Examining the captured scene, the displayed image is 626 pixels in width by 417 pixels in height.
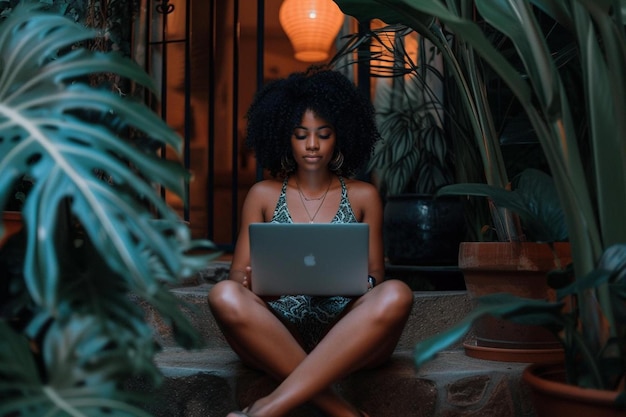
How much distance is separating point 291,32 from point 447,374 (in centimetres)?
243

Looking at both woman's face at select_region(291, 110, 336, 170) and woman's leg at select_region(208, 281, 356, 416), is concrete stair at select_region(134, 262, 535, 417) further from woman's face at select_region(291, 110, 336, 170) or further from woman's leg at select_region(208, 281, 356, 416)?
woman's face at select_region(291, 110, 336, 170)

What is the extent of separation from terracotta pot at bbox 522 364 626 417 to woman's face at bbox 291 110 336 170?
0.93 metres

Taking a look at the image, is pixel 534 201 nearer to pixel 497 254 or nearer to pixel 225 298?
pixel 497 254

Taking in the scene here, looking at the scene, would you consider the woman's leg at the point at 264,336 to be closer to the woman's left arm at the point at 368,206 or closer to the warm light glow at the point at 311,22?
the woman's left arm at the point at 368,206

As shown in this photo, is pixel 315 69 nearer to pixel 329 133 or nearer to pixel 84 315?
pixel 329 133

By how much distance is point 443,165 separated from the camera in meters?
3.05

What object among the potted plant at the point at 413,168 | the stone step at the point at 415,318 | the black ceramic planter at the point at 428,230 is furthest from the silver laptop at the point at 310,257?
the black ceramic planter at the point at 428,230

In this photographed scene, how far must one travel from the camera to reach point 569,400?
1.28 metres

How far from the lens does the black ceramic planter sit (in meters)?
2.82

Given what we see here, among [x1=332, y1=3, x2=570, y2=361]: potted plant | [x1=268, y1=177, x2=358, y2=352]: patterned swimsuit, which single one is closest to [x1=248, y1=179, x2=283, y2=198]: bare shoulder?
[x1=268, y1=177, x2=358, y2=352]: patterned swimsuit

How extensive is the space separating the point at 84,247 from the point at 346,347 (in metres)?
0.83

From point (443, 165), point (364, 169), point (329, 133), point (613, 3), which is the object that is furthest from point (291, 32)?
point (613, 3)

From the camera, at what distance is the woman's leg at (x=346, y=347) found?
1.64 m

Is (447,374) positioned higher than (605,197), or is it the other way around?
(605,197)
